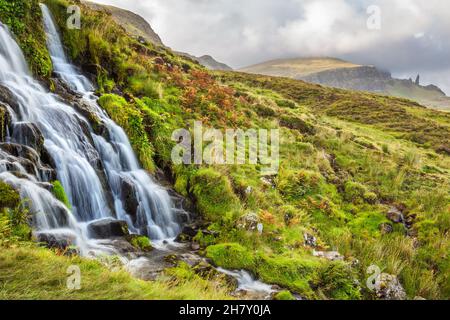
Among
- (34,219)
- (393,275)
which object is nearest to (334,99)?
(393,275)

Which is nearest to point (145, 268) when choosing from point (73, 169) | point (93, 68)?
point (73, 169)

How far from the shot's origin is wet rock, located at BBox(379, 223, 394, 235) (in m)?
12.1

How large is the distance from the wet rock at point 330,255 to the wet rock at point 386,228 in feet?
8.88

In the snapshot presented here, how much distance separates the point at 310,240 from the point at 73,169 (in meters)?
6.57

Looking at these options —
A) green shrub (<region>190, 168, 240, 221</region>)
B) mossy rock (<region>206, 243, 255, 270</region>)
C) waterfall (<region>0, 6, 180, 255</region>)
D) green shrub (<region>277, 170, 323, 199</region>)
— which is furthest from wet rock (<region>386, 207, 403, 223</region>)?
waterfall (<region>0, 6, 180, 255</region>)

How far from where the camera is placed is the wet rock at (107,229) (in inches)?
340

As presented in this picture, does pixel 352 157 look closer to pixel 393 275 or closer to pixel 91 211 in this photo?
pixel 393 275

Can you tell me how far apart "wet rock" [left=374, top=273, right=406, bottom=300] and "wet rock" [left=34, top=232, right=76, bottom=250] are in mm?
6843

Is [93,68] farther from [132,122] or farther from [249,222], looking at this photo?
[249,222]

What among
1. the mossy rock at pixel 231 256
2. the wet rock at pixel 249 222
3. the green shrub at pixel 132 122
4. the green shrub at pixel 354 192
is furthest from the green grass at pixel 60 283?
the green shrub at pixel 354 192

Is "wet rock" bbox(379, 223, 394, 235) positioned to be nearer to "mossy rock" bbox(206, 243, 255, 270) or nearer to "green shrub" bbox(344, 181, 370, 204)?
"green shrub" bbox(344, 181, 370, 204)

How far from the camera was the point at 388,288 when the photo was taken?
29.3 ft

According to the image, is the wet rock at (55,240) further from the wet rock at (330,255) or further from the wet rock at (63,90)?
the wet rock at (330,255)
